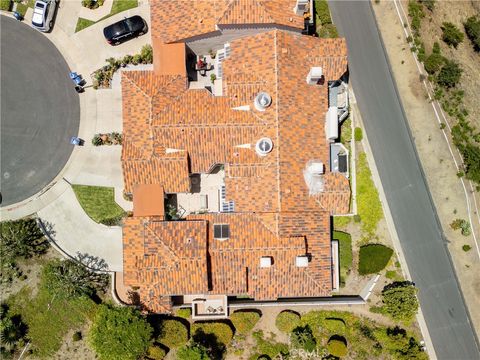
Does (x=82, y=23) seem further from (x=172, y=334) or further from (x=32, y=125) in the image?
(x=172, y=334)

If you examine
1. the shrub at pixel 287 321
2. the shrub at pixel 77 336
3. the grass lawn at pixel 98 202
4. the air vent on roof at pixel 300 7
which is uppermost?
the air vent on roof at pixel 300 7

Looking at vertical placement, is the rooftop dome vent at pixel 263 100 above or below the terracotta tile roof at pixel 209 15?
below

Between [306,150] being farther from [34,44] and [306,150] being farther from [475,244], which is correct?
[34,44]

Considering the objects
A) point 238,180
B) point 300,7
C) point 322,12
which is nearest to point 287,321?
point 238,180

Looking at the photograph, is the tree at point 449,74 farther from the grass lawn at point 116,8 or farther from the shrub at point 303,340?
the grass lawn at point 116,8

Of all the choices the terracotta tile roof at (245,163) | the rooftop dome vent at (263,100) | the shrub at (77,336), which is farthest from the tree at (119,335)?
the rooftop dome vent at (263,100)

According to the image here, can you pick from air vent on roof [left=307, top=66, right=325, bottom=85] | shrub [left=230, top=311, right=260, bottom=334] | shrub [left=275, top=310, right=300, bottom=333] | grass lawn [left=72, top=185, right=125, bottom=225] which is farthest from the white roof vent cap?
grass lawn [left=72, top=185, right=125, bottom=225]

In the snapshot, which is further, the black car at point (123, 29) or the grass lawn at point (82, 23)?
the grass lawn at point (82, 23)
